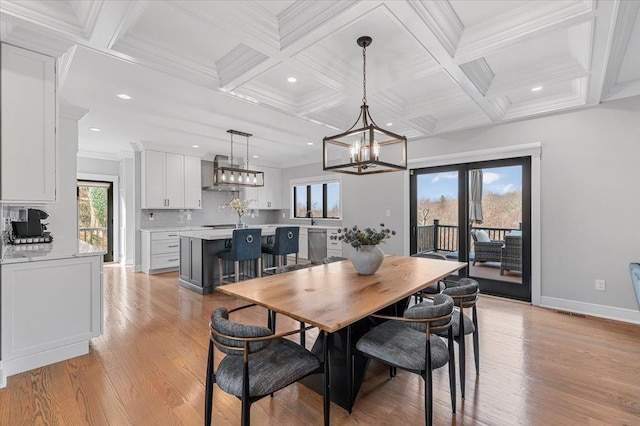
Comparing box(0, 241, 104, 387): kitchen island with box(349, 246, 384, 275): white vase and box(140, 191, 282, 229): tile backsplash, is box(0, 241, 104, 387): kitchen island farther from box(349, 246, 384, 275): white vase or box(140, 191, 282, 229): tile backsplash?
box(140, 191, 282, 229): tile backsplash

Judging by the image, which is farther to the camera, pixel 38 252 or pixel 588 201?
pixel 588 201

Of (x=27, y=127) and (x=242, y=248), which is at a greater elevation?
(x=27, y=127)

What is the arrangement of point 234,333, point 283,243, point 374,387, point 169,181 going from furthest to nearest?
1. point 169,181
2. point 283,243
3. point 374,387
4. point 234,333

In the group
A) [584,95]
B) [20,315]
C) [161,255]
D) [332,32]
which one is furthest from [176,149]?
[584,95]

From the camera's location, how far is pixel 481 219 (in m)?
4.45

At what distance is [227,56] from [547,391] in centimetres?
372

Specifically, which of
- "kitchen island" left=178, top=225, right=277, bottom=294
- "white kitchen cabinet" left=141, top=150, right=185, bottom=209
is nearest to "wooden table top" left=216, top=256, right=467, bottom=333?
"kitchen island" left=178, top=225, right=277, bottom=294

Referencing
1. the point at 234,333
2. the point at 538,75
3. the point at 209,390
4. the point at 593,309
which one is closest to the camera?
the point at 234,333

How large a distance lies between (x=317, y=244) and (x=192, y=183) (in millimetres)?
3067

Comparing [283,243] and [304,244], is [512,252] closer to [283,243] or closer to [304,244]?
[283,243]

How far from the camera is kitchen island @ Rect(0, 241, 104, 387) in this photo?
226cm

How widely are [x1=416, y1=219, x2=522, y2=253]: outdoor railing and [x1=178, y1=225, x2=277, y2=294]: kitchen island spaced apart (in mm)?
3143

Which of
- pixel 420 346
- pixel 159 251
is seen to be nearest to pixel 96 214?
pixel 159 251

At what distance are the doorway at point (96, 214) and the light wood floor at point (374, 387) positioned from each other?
15.3ft
